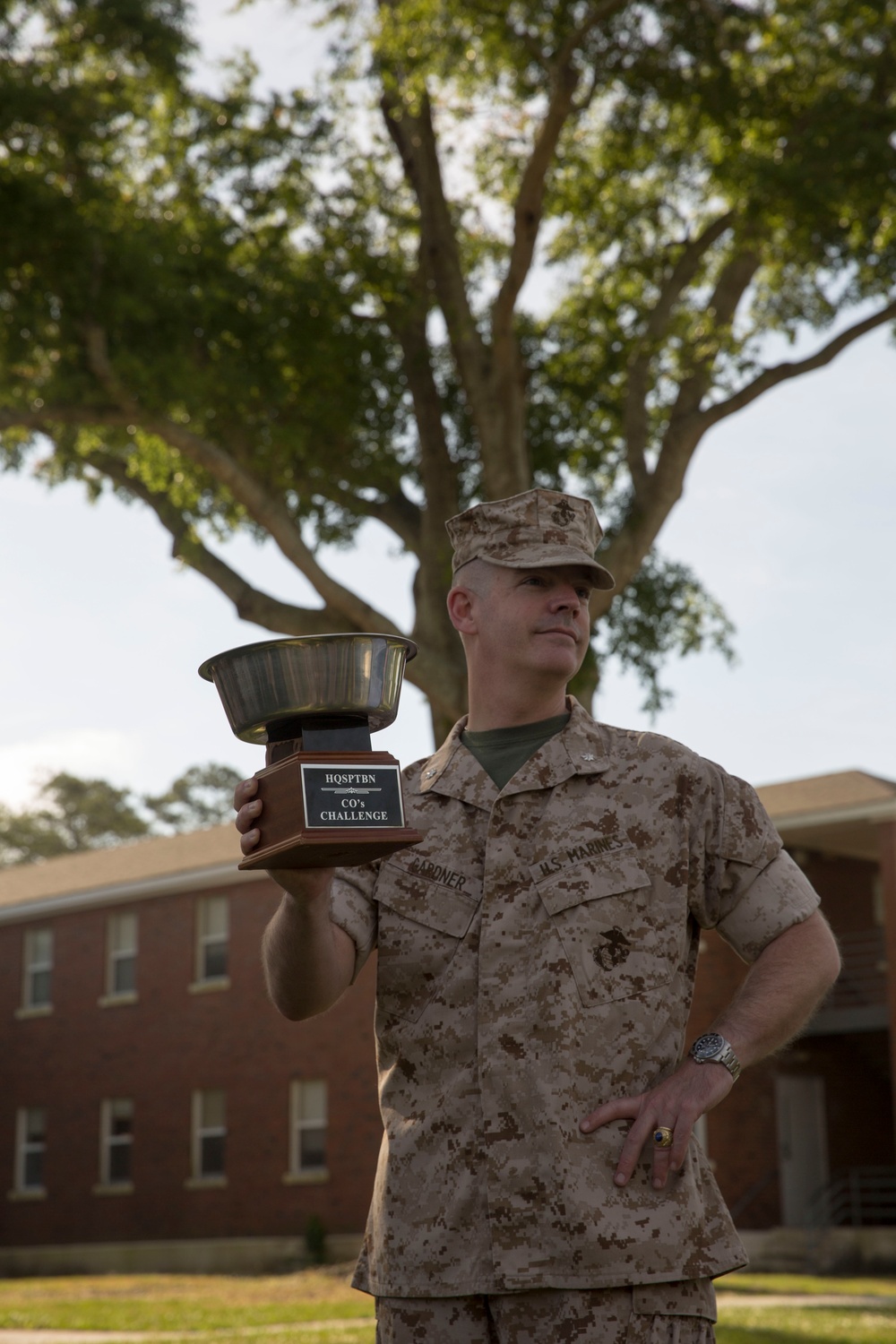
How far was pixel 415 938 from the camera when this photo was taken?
10.6 feet

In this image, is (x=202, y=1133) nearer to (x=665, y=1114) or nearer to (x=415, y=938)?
(x=415, y=938)

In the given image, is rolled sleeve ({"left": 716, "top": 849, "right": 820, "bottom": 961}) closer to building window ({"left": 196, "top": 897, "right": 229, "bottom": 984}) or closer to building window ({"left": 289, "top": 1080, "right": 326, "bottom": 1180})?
building window ({"left": 289, "top": 1080, "right": 326, "bottom": 1180})

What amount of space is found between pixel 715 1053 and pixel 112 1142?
28848 mm

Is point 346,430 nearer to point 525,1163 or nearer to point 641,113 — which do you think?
point 641,113

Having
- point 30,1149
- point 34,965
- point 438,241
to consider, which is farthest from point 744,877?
point 34,965

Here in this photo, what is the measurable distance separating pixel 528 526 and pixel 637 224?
13.3 m

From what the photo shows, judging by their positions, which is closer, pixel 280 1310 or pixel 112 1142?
pixel 280 1310

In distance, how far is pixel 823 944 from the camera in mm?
3092

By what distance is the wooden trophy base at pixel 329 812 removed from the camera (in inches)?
108

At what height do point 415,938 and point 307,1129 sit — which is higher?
point 415,938

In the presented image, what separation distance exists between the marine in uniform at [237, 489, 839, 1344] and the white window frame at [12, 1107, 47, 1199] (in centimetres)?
2990

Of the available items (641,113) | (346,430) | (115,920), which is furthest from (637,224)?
(115,920)

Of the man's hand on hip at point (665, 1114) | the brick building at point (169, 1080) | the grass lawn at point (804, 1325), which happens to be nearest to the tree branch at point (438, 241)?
the grass lawn at point (804, 1325)

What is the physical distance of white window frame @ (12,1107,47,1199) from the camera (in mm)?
30641
